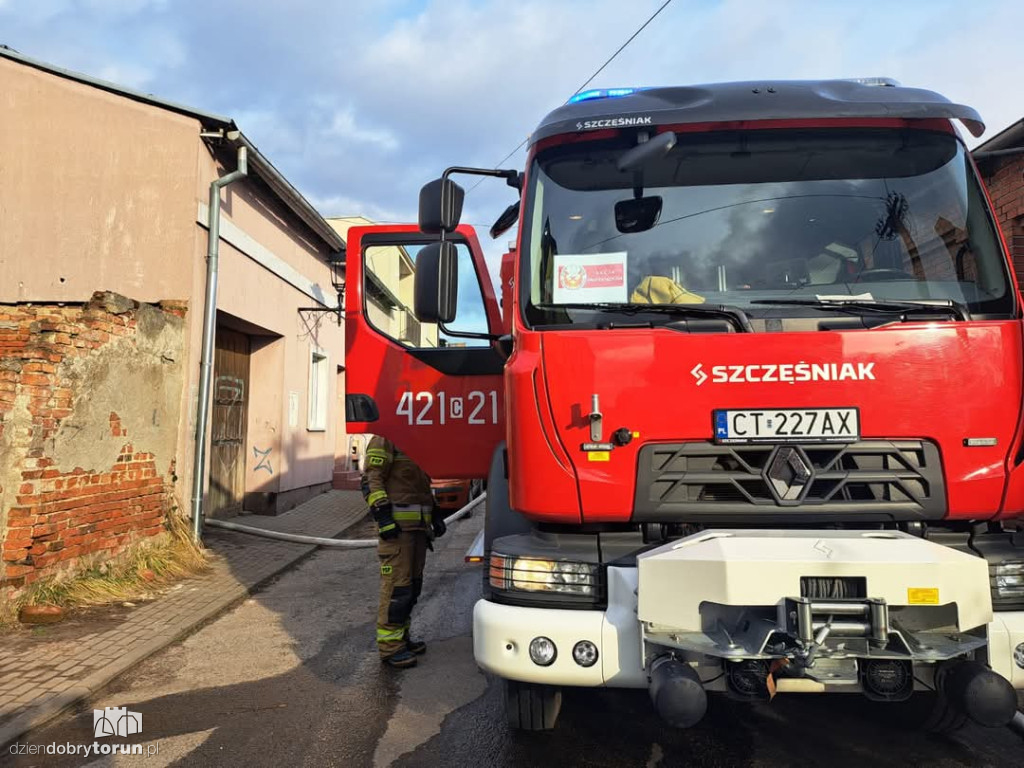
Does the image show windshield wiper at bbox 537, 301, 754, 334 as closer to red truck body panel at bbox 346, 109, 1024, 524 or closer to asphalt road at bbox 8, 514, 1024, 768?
red truck body panel at bbox 346, 109, 1024, 524

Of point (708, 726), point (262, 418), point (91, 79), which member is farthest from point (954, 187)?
point (262, 418)

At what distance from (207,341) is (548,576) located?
259 inches

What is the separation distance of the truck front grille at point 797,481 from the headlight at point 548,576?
0.32 meters

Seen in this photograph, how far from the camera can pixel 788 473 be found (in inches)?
103

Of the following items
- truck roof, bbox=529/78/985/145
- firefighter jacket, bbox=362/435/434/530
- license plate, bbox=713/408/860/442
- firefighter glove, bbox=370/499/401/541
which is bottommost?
firefighter glove, bbox=370/499/401/541

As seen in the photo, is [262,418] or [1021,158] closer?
[1021,158]

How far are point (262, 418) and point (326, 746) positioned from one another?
320 inches

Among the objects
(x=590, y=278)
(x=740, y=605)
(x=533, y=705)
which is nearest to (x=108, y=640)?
(x=533, y=705)

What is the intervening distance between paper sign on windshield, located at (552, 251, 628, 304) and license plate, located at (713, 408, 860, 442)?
0.71m

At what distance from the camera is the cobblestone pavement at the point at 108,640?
3.74 metres

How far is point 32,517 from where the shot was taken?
5156 millimetres

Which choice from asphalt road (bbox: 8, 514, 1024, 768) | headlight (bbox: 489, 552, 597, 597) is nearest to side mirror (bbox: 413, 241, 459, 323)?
headlight (bbox: 489, 552, 597, 597)

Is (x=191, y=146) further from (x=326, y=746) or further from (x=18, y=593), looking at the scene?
(x=326, y=746)

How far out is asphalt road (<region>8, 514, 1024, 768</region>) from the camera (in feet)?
9.83
